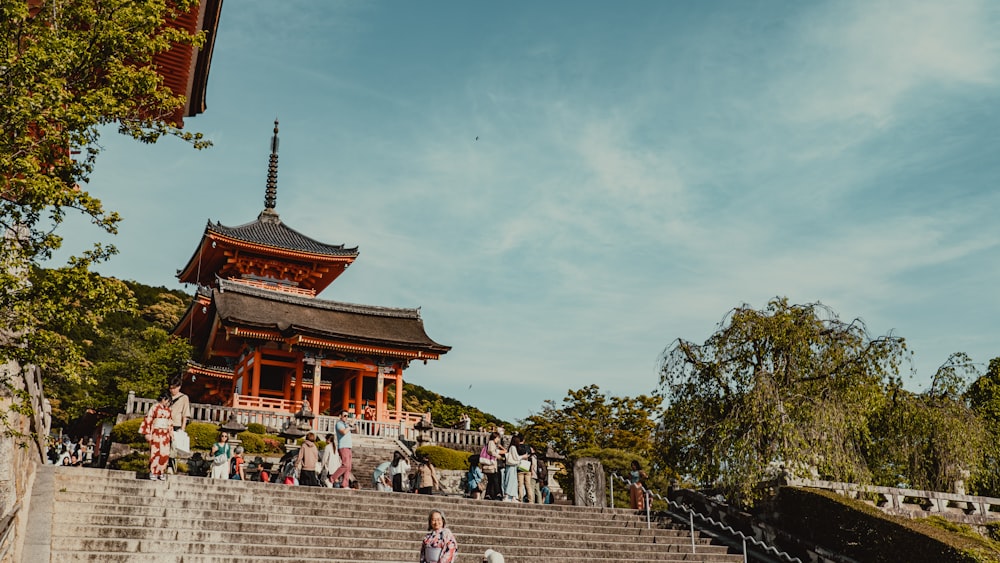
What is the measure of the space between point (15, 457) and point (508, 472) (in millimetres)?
9707

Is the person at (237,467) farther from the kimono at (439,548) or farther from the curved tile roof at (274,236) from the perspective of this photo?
the curved tile roof at (274,236)

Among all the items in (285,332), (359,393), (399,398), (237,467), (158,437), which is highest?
(285,332)

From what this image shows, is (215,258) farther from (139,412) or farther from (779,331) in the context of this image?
(779,331)

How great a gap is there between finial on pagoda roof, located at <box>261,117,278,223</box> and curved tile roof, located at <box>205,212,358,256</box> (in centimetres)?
52

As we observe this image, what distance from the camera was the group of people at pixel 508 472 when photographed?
1611 centimetres

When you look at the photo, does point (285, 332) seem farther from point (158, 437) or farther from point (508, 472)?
point (158, 437)

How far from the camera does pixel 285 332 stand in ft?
91.2

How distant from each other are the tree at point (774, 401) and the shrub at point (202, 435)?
11.4 meters

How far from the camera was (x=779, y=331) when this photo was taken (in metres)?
17.1

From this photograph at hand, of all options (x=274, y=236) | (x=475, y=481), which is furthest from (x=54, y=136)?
(x=274, y=236)

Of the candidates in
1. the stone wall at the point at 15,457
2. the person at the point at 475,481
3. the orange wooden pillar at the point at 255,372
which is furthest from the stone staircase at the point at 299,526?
the orange wooden pillar at the point at 255,372

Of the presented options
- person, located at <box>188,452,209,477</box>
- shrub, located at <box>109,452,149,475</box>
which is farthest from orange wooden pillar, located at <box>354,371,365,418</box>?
shrub, located at <box>109,452,149,475</box>

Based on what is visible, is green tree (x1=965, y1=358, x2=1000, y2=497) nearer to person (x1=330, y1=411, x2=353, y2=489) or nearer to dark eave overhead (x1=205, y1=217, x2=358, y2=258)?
person (x1=330, y1=411, x2=353, y2=489)

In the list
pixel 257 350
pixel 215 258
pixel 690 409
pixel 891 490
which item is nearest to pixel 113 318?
pixel 215 258
